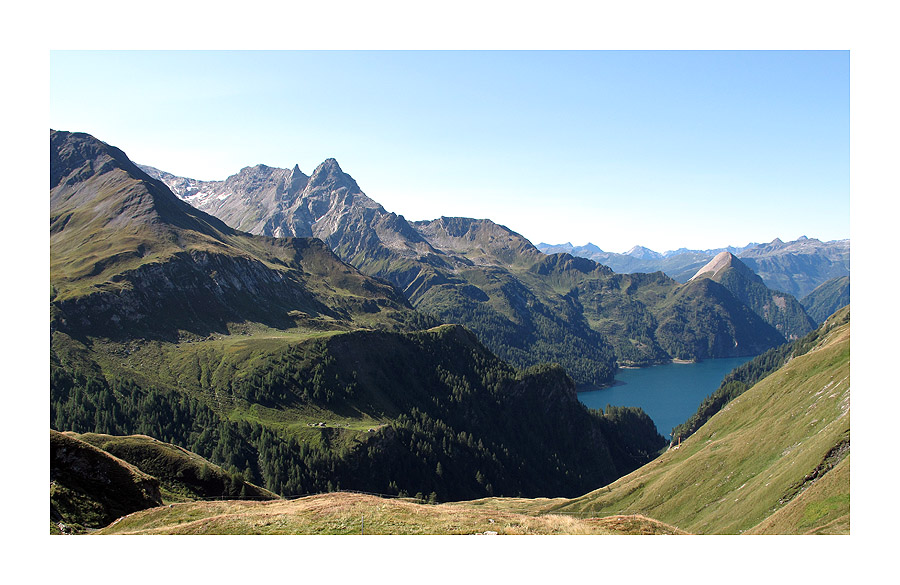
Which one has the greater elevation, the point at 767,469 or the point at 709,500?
the point at 767,469

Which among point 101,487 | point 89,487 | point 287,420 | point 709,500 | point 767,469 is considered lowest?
point 287,420

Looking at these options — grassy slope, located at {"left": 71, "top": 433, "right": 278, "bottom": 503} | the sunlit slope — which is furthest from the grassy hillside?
grassy slope, located at {"left": 71, "top": 433, "right": 278, "bottom": 503}

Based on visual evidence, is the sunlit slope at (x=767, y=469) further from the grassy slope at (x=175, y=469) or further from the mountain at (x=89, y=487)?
the grassy slope at (x=175, y=469)

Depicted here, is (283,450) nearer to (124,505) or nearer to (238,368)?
(238,368)

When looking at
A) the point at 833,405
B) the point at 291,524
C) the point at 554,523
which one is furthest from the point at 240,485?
the point at 833,405

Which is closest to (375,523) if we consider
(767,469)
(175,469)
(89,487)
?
(89,487)

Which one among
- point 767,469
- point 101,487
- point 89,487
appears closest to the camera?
point 89,487

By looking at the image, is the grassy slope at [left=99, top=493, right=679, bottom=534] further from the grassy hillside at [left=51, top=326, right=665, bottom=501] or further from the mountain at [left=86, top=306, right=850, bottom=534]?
the grassy hillside at [left=51, top=326, right=665, bottom=501]

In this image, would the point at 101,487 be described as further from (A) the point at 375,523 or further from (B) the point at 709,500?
(B) the point at 709,500

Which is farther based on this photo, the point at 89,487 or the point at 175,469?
the point at 175,469
